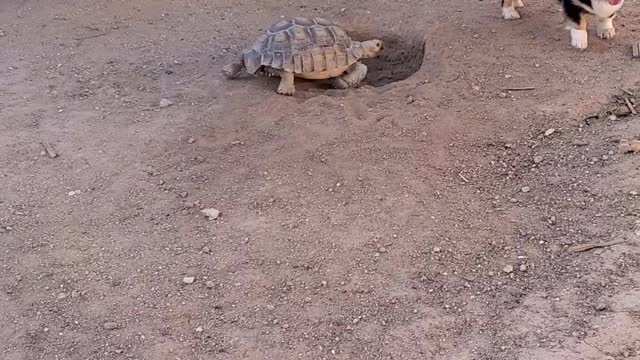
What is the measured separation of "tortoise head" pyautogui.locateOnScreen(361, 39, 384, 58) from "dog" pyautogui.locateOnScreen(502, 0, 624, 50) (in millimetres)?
1320

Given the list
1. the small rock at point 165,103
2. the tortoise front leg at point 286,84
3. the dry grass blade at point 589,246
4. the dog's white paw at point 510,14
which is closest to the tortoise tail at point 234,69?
the tortoise front leg at point 286,84

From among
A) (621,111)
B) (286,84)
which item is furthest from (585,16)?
(286,84)

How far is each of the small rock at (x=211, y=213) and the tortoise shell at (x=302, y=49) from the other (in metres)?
1.31

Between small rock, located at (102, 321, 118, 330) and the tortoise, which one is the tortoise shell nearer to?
the tortoise

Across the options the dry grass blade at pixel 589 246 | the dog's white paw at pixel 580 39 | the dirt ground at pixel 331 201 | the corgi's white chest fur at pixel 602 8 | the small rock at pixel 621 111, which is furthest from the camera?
the dog's white paw at pixel 580 39

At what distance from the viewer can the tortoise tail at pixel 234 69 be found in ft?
15.8

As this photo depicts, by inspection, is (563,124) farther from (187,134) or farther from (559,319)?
(187,134)

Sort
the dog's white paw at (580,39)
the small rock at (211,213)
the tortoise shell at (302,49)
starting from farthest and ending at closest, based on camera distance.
→ the dog's white paw at (580,39) → the tortoise shell at (302,49) → the small rock at (211,213)

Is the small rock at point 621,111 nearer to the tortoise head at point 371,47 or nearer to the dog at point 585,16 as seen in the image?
the dog at point 585,16

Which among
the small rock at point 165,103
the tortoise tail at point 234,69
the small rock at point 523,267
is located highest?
the small rock at point 523,267

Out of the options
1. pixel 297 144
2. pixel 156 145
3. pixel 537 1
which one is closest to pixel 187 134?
pixel 156 145

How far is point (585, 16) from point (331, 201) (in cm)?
251

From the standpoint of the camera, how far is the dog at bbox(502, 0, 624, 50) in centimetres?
476

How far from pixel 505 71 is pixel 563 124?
2.42 ft
